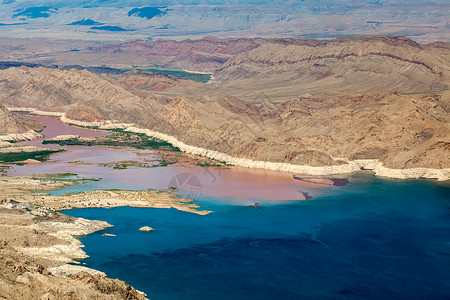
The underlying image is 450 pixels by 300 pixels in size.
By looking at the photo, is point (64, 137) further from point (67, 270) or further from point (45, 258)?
point (67, 270)

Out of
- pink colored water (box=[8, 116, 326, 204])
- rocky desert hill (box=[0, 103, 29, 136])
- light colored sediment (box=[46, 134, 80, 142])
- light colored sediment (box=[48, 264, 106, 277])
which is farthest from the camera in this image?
light colored sediment (box=[46, 134, 80, 142])

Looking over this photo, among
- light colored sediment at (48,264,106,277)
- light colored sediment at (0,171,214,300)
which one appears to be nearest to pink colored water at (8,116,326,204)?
light colored sediment at (0,171,214,300)

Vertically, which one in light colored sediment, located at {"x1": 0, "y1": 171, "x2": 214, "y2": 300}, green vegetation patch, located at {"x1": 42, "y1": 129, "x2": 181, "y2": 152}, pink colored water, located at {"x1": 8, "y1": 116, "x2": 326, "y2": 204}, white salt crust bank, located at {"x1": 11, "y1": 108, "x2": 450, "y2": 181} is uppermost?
light colored sediment, located at {"x1": 0, "y1": 171, "x2": 214, "y2": 300}

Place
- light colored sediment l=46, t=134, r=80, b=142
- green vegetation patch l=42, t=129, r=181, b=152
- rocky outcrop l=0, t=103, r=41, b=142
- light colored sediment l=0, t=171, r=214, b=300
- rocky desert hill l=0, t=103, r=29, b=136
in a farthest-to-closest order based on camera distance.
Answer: light colored sediment l=46, t=134, r=80, b=142, rocky desert hill l=0, t=103, r=29, b=136, rocky outcrop l=0, t=103, r=41, b=142, green vegetation patch l=42, t=129, r=181, b=152, light colored sediment l=0, t=171, r=214, b=300

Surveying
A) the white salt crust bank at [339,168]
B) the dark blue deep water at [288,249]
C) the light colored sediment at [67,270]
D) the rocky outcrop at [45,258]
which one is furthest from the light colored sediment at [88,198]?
the white salt crust bank at [339,168]

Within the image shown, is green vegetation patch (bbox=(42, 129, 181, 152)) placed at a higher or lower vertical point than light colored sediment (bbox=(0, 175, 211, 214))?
lower

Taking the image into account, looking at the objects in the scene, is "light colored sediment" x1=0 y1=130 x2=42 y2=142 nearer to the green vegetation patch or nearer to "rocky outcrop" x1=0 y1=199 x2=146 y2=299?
the green vegetation patch

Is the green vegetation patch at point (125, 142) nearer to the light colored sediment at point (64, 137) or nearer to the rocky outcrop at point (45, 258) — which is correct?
the light colored sediment at point (64, 137)

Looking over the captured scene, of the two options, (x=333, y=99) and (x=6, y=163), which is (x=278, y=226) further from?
(x=333, y=99)
